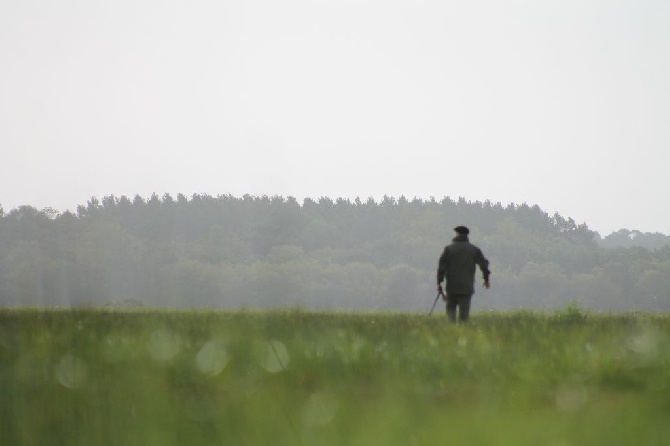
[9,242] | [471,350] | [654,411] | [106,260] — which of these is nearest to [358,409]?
[654,411]

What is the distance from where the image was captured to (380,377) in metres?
7.67

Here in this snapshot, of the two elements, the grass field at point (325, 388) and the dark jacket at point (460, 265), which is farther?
the dark jacket at point (460, 265)

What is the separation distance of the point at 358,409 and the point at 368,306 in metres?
175

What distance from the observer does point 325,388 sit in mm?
7398

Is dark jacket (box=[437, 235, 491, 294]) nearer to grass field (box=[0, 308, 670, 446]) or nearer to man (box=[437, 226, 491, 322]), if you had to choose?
man (box=[437, 226, 491, 322])

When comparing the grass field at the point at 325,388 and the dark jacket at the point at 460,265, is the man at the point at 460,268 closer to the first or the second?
the dark jacket at the point at 460,265

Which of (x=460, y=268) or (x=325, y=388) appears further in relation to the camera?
(x=460, y=268)

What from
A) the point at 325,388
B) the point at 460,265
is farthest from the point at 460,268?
the point at 325,388

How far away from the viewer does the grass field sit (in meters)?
4.62

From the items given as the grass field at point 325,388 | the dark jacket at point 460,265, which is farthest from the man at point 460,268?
the grass field at point 325,388

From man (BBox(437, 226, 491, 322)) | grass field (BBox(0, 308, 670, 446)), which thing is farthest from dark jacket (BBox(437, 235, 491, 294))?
grass field (BBox(0, 308, 670, 446))

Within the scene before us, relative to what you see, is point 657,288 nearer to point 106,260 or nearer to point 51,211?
point 106,260

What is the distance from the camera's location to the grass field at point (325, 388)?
4.62 m

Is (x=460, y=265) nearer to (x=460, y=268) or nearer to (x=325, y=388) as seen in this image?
(x=460, y=268)
